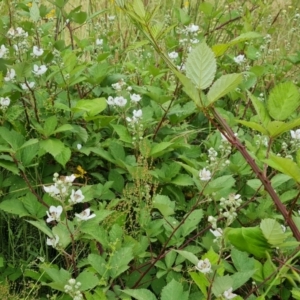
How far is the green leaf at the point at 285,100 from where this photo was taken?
0.94 metres

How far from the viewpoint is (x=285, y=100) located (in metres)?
0.95

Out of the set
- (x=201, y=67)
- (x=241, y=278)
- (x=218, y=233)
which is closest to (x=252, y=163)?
(x=201, y=67)

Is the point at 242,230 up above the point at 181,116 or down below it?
above

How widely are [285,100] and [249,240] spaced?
24cm

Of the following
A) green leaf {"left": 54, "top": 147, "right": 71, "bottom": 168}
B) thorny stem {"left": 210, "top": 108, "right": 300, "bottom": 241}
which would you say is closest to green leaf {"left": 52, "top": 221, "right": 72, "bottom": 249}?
green leaf {"left": 54, "top": 147, "right": 71, "bottom": 168}

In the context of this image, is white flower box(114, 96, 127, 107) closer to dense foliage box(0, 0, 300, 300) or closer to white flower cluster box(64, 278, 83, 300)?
dense foliage box(0, 0, 300, 300)

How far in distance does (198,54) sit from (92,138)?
102 centimetres

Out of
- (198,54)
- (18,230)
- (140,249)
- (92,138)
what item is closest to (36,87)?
(92,138)

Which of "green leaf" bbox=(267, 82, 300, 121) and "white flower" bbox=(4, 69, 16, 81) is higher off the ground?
"green leaf" bbox=(267, 82, 300, 121)

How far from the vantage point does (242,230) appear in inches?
34.3

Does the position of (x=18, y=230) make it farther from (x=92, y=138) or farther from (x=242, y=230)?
(x=242, y=230)

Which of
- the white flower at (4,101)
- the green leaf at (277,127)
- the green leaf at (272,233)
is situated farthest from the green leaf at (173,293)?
the white flower at (4,101)

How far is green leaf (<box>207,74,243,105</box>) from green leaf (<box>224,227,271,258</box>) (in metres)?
0.21

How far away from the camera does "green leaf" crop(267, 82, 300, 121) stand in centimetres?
94
